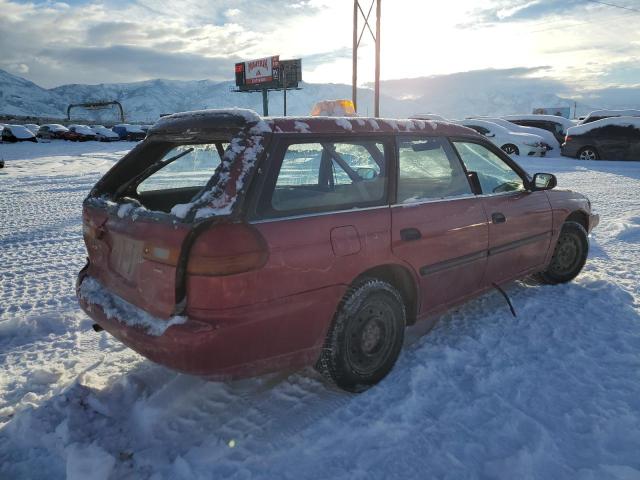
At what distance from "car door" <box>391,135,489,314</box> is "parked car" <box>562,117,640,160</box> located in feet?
51.0

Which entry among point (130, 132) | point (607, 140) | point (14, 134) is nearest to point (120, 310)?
point (607, 140)

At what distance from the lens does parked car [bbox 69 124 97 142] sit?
36.5 metres

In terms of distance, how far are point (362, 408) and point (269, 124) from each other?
1.69 metres

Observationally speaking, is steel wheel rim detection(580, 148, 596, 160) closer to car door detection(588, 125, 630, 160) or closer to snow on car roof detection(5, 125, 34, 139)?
car door detection(588, 125, 630, 160)

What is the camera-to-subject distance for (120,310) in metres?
2.54

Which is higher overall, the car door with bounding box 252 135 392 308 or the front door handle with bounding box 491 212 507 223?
the car door with bounding box 252 135 392 308

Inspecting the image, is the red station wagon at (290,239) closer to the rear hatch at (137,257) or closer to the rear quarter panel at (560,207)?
the rear hatch at (137,257)

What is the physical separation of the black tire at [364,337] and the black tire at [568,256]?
2327 millimetres

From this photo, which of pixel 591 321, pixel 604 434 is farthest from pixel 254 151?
pixel 591 321

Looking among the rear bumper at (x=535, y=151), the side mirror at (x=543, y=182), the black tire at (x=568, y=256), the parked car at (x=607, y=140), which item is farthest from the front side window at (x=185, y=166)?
the parked car at (x=607, y=140)

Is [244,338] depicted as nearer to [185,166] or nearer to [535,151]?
[185,166]

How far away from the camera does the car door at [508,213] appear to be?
3.56 meters

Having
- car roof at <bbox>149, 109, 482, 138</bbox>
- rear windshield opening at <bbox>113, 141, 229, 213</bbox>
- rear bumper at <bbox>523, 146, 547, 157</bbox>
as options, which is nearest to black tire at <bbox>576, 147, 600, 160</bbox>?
rear bumper at <bbox>523, 146, 547, 157</bbox>

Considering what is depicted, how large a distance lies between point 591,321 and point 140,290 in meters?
3.41
